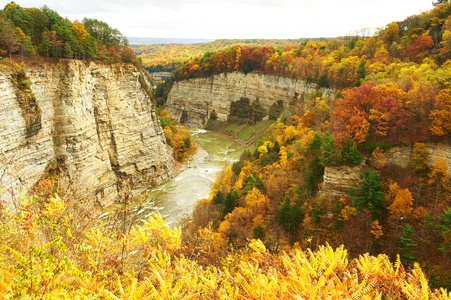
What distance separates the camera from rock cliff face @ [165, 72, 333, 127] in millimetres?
65375

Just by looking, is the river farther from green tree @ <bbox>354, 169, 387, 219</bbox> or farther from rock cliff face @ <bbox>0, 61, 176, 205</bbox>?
green tree @ <bbox>354, 169, 387, 219</bbox>

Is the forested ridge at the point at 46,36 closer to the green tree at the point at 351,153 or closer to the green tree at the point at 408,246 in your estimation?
the green tree at the point at 351,153

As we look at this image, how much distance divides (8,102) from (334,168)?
25869mm

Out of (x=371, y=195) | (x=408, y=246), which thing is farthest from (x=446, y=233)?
(x=371, y=195)

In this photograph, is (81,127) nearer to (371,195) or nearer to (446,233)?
(371,195)

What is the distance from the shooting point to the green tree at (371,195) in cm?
1903

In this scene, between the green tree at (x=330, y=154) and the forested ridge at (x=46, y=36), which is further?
the forested ridge at (x=46, y=36)

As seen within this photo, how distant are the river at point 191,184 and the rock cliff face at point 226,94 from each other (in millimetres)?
15089

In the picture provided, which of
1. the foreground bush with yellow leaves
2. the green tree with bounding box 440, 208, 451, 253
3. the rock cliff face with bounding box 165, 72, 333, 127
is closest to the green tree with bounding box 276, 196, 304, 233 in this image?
the green tree with bounding box 440, 208, 451, 253

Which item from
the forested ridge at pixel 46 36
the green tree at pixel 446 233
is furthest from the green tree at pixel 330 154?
the forested ridge at pixel 46 36

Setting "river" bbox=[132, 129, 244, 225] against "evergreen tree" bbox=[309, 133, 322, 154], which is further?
"river" bbox=[132, 129, 244, 225]

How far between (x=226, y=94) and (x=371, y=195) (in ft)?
202

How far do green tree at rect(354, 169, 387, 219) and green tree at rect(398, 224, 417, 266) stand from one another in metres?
2.47

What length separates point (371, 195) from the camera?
62.2ft
